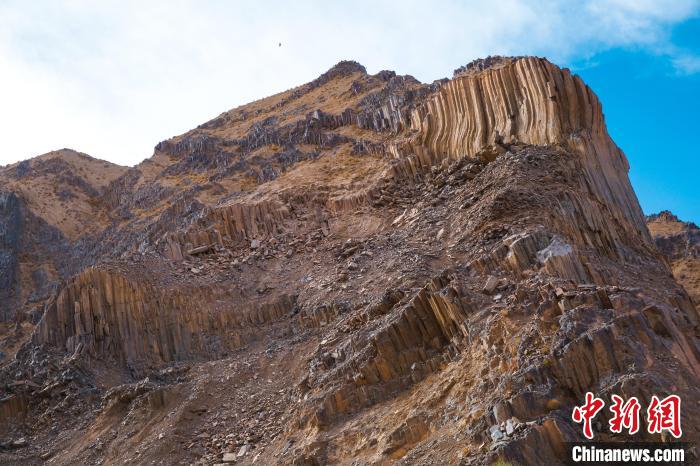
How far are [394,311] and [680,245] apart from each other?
118ft

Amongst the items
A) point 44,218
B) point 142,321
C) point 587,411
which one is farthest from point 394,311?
point 44,218

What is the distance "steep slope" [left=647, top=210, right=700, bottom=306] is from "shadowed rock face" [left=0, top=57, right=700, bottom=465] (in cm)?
1691

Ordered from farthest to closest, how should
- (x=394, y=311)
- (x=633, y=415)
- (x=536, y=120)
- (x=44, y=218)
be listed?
(x=44, y=218) → (x=536, y=120) → (x=394, y=311) → (x=633, y=415)

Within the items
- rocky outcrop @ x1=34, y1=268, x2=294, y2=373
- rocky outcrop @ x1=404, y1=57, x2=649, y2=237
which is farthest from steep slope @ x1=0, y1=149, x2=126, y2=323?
rocky outcrop @ x1=404, y1=57, x2=649, y2=237

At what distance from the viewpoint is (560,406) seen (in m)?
10.8

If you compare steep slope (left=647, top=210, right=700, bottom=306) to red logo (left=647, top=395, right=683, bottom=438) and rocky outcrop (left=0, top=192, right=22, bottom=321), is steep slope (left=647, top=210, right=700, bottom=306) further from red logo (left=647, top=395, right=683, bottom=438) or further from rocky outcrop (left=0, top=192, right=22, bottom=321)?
rocky outcrop (left=0, top=192, right=22, bottom=321)

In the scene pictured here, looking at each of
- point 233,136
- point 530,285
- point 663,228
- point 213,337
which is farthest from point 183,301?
point 663,228

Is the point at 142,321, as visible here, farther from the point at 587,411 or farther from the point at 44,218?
the point at 44,218

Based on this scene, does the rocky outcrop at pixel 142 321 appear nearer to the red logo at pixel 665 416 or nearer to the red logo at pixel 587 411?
the red logo at pixel 587 411

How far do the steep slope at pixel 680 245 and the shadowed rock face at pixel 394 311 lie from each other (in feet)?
55.5

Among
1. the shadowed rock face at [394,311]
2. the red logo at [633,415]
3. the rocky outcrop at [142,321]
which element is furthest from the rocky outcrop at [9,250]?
the red logo at [633,415]

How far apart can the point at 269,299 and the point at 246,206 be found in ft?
22.2

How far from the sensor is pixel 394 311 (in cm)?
1820

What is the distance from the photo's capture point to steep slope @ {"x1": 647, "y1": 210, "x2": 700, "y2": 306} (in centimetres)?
→ 4106
